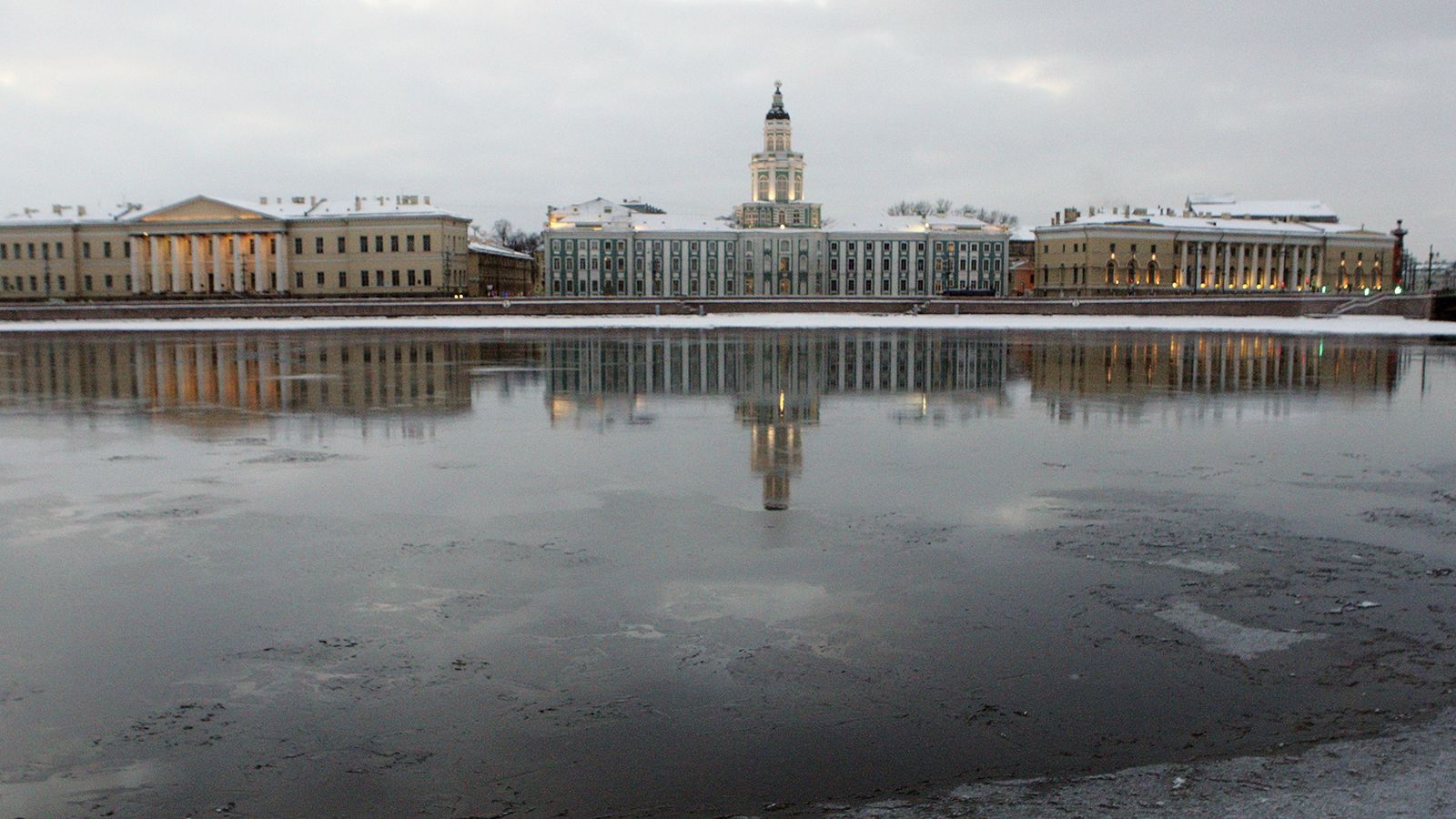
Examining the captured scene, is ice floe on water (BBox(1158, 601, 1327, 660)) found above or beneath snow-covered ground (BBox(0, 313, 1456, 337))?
beneath

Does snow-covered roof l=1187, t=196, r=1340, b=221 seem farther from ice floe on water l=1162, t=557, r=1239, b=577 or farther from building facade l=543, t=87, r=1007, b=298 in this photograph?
ice floe on water l=1162, t=557, r=1239, b=577

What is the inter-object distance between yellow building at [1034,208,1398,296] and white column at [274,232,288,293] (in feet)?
263

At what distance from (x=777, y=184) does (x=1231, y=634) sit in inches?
5336

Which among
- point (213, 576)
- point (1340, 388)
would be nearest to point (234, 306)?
point (1340, 388)

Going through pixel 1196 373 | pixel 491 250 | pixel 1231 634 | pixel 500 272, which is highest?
pixel 491 250

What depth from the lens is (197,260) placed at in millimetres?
114000

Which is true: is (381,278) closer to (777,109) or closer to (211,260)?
(211,260)

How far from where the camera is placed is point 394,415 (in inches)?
735

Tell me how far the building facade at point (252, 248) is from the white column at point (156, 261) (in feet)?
0.29

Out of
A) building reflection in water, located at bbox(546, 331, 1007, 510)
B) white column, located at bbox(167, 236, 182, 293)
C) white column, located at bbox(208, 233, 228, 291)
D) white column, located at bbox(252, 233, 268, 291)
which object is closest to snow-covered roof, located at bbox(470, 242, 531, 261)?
white column, located at bbox(252, 233, 268, 291)

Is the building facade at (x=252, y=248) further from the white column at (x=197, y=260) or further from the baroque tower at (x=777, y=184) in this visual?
the baroque tower at (x=777, y=184)

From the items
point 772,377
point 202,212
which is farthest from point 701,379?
point 202,212

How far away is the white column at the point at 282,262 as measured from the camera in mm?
113625

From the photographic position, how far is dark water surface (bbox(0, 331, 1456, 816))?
552 cm
